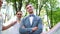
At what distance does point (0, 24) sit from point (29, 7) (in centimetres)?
39

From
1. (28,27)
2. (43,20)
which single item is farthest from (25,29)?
(43,20)

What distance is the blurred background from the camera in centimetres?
156

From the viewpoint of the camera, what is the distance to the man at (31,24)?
1.50m

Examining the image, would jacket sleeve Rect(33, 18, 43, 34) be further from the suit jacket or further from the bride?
the bride

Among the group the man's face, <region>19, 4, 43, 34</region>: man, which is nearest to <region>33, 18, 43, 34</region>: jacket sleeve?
<region>19, 4, 43, 34</region>: man

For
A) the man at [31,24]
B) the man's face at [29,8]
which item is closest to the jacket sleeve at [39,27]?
the man at [31,24]

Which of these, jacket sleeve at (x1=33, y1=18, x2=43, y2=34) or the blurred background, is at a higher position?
the blurred background

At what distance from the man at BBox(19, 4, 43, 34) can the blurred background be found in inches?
2.0

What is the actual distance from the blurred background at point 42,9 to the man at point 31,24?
51 mm

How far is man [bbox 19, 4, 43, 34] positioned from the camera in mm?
1504

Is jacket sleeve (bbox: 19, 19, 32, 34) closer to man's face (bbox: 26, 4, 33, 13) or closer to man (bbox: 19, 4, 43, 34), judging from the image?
man (bbox: 19, 4, 43, 34)

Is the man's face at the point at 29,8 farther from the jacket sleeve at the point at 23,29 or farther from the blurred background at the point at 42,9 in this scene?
the jacket sleeve at the point at 23,29

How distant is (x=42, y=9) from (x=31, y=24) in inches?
9.3

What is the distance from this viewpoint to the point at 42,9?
159 cm
